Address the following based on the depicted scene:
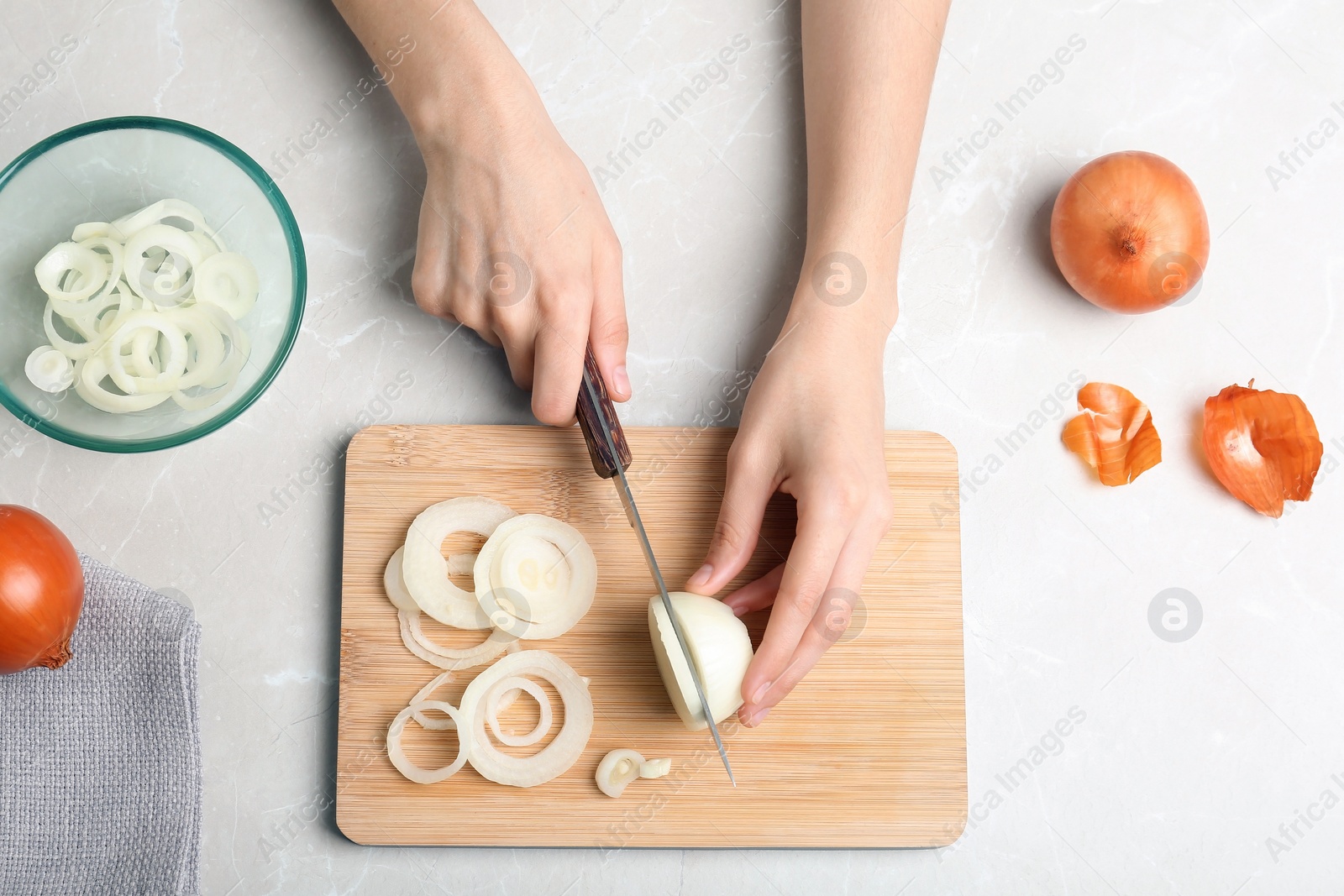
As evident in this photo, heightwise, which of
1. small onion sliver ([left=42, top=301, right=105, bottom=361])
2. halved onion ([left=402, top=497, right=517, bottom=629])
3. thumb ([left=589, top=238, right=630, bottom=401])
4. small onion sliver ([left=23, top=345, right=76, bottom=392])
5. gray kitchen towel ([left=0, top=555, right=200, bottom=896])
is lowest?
gray kitchen towel ([left=0, top=555, right=200, bottom=896])

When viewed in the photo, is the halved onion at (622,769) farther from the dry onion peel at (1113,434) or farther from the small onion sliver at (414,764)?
the dry onion peel at (1113,434)

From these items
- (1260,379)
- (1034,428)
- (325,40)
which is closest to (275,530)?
(325,40)

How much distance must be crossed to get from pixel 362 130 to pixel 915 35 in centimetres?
75

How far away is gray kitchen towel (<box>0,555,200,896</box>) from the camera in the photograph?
106cm

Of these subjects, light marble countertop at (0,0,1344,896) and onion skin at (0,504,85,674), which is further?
light marble countertop at (0,0,1344,896)

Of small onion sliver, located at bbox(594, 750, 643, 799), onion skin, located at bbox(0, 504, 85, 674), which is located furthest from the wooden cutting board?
onion skin, located at bbox(0, 504, 85, 674)

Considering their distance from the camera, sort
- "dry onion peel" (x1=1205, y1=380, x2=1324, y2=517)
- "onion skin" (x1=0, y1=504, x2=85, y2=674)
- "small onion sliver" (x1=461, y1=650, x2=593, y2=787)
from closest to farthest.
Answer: "onion skin" (x1=0, y1=504, x2=85, y2=674) < "small onion sliver" (x1=461, y1=650, x2=593, y2=787) < "dry onion peel" (x1=1205, y1=380, x2=1324, y2=517)

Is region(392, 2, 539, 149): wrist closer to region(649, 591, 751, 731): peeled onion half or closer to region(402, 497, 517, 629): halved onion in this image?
region(402, 497, 517, 629): halved onion

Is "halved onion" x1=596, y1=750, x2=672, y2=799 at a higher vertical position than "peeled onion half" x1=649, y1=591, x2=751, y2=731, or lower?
lower

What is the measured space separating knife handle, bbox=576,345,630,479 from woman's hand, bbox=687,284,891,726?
14cm

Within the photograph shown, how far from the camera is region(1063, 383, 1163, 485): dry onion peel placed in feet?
3.92

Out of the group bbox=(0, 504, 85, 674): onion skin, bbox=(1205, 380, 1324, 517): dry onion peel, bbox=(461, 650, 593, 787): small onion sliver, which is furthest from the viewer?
bbox=(1205, 380, 1324, 517): dry onion peel

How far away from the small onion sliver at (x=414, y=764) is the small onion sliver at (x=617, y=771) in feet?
0.53

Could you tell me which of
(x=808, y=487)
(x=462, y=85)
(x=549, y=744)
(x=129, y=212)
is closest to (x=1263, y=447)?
(x=808, y=487)
